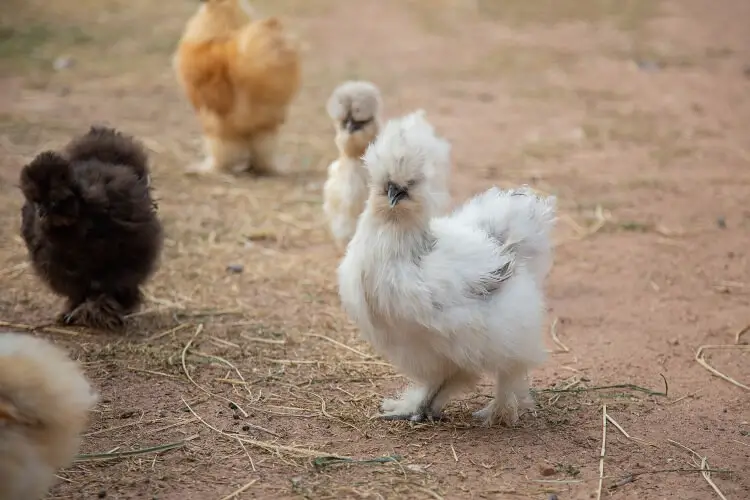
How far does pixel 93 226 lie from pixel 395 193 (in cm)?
188

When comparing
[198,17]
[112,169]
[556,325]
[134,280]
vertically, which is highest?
[198,17]

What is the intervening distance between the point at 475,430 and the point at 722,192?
15.2 ft

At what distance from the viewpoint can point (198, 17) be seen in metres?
8.16

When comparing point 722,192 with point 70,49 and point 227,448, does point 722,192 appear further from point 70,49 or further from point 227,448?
point 70,49

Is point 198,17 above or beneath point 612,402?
above

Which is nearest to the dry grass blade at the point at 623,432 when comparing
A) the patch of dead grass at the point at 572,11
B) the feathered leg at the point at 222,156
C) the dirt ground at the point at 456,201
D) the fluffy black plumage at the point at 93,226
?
the dirt ground at the point at 456,201

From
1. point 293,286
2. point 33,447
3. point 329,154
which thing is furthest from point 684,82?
point 33,447

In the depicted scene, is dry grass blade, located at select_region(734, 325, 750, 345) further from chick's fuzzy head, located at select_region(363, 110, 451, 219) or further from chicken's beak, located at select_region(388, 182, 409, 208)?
chicken's beak, located at select_region(388, 182, 409, 208)

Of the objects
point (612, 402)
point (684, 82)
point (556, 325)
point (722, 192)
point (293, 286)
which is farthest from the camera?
point (684, 82)

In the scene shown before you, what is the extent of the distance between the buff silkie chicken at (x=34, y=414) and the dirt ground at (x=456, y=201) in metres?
0.46

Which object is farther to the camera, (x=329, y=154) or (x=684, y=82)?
(x=684, y=82)

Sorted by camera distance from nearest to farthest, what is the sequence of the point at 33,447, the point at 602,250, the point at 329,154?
1. the point at 33,447
2. the point at 602,250
3. the point at 329,154

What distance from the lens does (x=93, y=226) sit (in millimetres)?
5070

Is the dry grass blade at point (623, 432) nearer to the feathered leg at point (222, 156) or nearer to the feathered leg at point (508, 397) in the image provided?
the feathered leg at point (508, 397)
